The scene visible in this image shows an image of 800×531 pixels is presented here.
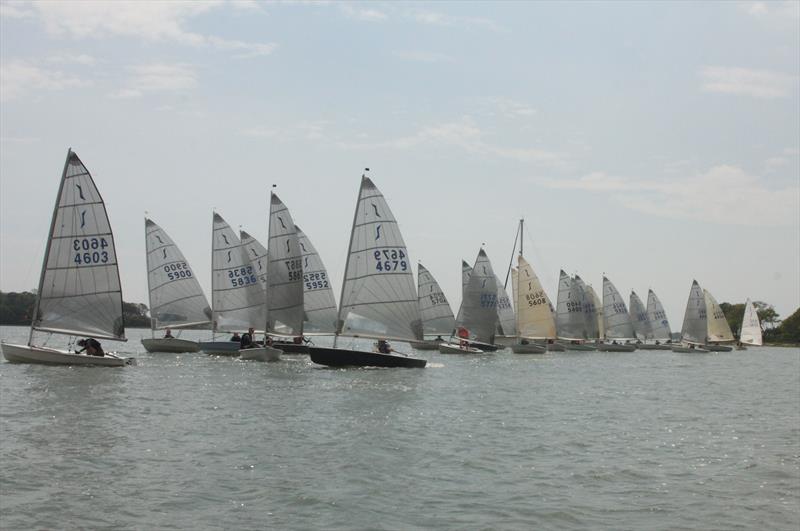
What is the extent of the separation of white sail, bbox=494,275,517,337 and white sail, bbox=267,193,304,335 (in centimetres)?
3484

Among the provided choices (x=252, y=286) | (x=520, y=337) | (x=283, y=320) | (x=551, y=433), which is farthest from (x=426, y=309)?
(x=551, y=433)

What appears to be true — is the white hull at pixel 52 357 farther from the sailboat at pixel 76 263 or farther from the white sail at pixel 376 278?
the white sail at pixel 376 278

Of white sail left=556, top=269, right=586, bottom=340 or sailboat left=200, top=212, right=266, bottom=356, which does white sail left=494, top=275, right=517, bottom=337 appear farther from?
sailboat left=200, top=212, right=266, bottom=356

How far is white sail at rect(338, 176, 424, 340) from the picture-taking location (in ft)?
133

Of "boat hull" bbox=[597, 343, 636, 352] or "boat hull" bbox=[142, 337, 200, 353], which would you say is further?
"boat hull" bbox=[597, 343, 636, 352]

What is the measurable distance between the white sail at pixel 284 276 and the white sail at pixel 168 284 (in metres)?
8.99

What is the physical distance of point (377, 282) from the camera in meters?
40.7

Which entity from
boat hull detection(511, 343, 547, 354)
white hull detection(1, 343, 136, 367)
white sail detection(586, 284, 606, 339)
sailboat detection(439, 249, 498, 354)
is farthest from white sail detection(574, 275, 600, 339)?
white hull detection(1, 343, 136, 367)

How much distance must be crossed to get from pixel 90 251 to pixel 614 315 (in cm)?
6691

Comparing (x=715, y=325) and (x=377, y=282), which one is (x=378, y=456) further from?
(x=715, y=325)

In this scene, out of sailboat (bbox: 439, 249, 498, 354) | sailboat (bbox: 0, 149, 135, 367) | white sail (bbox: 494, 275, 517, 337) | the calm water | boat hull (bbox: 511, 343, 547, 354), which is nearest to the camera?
the calm water

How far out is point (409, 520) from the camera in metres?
12.8

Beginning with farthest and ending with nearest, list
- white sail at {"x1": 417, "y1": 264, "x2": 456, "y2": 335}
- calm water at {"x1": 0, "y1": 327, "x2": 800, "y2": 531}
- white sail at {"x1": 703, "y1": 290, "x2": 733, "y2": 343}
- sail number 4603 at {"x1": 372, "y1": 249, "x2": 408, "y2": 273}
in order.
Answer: white sail at {"x1": 703, "y1": 290, "x2": 733, "y2": 343}, white sail at {"x1": 417, "y1": 264, "x2": 456, "y2": 335}, sail number 4603 at {"x1": 372, "y1": 249, "x2": 408, "y2": 273}, calm water at {"x1": 0, "y1": 327, "x2": 800, "y2": 531}

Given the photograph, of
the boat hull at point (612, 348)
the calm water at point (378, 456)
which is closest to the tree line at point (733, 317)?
the boat hull at point (612, 348)
